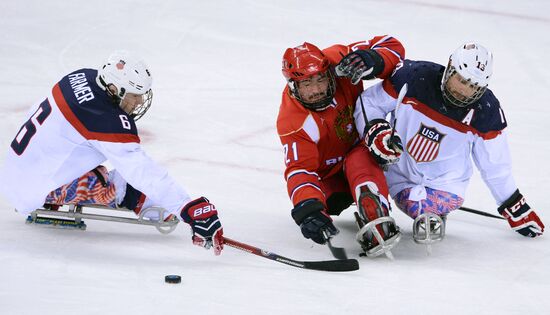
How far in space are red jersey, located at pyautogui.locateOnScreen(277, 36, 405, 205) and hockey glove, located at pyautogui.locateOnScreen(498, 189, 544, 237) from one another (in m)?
0.74

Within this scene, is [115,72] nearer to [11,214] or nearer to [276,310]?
[11,214]

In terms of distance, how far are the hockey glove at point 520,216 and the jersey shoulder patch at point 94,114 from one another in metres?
1.69

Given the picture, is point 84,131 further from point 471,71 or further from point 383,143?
point 471,71

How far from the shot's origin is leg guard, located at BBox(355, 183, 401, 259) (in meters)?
3.84

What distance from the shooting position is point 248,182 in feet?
16.8

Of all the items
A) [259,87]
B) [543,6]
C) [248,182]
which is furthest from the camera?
[543,6]

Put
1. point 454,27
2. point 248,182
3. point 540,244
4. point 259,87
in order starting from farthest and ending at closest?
point 454,27, point 259,87, point 248,182, point 540,244

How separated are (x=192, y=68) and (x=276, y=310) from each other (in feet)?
13.2

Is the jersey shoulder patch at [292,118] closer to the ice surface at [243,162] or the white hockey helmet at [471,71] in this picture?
the ice surface at [243,162]

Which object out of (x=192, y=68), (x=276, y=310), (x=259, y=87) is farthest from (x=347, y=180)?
(x=192, y=68)

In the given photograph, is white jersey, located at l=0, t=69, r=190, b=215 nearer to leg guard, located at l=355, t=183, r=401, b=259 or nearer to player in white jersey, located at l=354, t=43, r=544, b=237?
leg guard, located at l=355, t=183, r=401, b=259

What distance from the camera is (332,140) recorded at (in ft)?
13.9

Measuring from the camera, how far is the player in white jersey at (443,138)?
13.5 ft

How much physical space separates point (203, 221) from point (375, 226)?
0.70 meters
